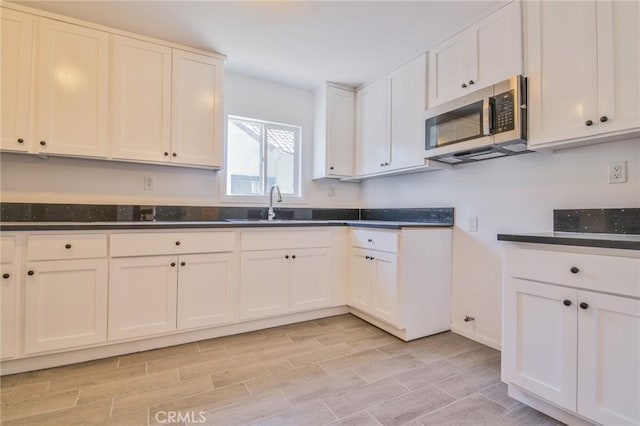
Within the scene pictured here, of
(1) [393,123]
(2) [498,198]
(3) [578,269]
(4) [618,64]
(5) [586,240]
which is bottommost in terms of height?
(3) [578,269]

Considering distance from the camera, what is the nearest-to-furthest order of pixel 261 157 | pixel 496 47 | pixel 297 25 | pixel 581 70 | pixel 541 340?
pixel 541 340 → pixel 581 70 → pixel 496 47 → pixel 297 25 → pixel 261 157

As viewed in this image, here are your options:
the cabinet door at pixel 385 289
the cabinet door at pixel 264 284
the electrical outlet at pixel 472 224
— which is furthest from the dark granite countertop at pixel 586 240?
the cabinet door at pixel 264 284

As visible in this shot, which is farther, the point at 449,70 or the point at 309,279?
the point at 309,279

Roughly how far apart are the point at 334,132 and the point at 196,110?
140 cm

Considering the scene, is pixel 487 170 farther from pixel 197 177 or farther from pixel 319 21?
pixel 197 177

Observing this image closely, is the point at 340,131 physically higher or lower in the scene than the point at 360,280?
higher

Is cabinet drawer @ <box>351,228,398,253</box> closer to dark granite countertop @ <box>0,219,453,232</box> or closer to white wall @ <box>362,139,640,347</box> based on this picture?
dark granite countertop @ <box>0,219,453,232</box>

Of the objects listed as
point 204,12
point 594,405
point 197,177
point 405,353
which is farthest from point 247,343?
point 204,12

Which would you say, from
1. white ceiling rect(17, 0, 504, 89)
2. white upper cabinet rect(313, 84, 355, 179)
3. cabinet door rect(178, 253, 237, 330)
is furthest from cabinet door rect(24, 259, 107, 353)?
white upper cabinet rect(313, 84, 355, 179)

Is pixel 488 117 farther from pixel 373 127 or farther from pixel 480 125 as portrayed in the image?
pixel 373 127

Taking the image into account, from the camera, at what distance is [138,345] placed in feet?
7.06

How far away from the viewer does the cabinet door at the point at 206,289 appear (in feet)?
7.34

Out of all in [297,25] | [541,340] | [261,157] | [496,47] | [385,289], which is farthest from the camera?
[261,157]

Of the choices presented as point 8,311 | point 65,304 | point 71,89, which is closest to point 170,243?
point 65,304
